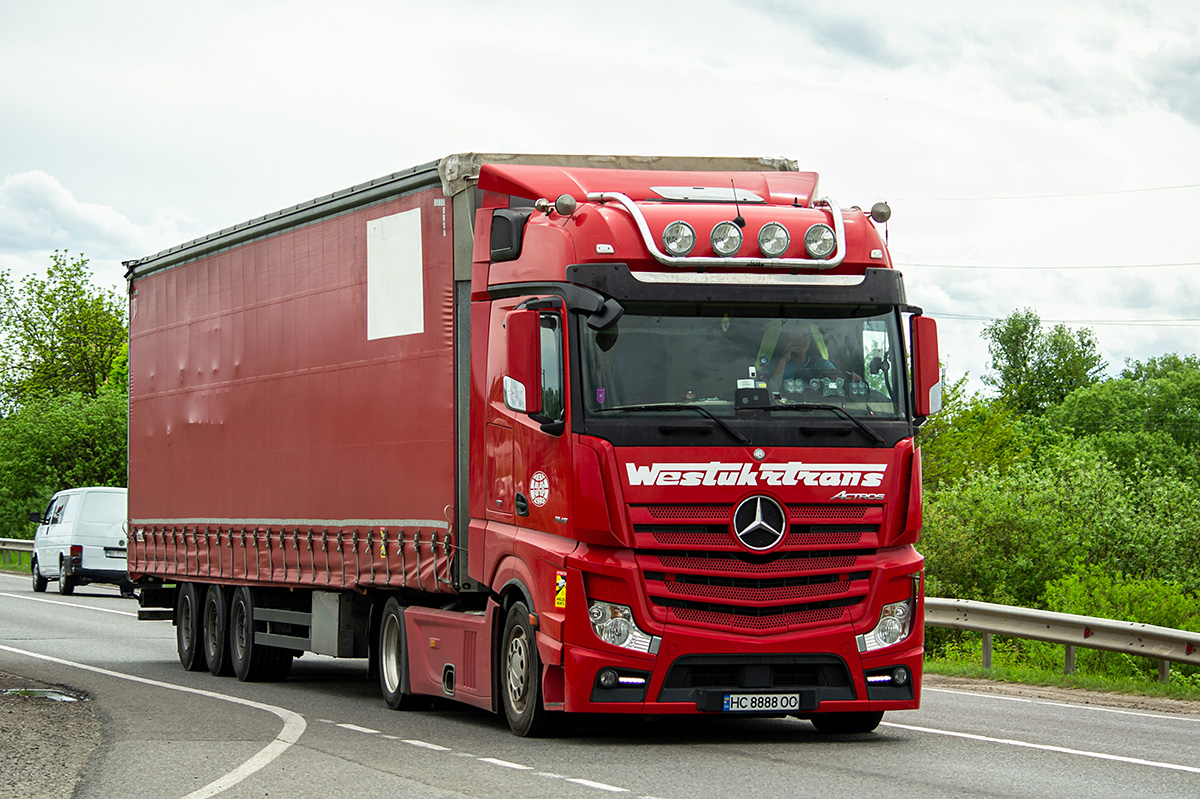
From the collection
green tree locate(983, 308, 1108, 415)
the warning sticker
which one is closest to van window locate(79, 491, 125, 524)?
the warning sticker

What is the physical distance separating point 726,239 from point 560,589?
8.33 ft

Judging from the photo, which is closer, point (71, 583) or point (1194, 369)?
point (71, 583)

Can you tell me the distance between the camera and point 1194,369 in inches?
4250

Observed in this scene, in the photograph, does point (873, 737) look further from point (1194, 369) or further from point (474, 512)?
point (1194, 369)

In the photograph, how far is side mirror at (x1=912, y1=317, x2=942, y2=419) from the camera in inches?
436

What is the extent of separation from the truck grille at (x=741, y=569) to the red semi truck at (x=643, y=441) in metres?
0.01

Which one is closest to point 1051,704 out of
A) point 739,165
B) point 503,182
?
point 739,165

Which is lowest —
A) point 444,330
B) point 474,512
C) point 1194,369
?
point 474,512

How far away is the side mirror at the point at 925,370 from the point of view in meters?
11.1

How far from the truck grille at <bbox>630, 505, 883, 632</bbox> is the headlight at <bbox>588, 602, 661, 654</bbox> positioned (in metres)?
0.17

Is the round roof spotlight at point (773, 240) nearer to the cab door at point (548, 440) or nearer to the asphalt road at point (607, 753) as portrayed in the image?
the cab door at point (548, 440)

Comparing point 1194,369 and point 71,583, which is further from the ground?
point 1194,369

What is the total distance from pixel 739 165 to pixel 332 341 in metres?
3.98

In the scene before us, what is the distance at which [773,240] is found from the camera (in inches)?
434
